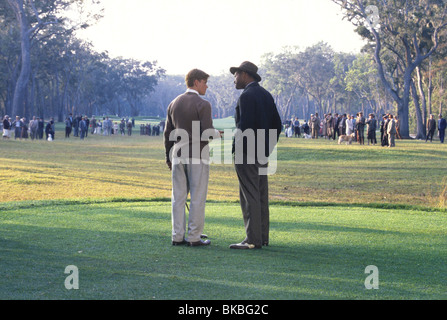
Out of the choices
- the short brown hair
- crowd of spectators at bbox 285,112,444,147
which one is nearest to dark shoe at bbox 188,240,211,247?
the short brown hair

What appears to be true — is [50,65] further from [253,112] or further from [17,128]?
[253,112]

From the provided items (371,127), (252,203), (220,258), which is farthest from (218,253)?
(371,127)

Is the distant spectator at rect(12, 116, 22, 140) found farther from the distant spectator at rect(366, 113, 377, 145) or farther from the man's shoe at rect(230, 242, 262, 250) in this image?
the man's shoe at rect(230, 242, 262, 250)

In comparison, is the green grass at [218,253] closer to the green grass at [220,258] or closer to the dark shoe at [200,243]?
the green grass at [220,258]

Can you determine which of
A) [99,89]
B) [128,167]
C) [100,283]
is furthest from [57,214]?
[99,89]

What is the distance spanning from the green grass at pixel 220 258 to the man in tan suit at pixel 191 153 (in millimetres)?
307

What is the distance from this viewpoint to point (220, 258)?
21.6 ft

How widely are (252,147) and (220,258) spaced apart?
1.43 metres

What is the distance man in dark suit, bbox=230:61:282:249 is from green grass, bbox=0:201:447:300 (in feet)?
0.95

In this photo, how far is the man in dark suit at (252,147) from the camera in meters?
7.25

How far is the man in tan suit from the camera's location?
738 cm

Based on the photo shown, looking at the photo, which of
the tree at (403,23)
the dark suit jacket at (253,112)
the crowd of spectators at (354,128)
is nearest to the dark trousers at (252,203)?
the dark suit jacket at (253,112)

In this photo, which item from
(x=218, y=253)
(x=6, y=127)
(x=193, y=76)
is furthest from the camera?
(x=6, y=127)
